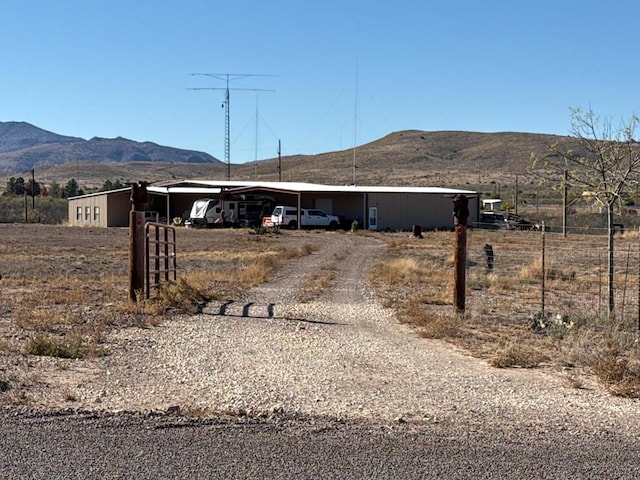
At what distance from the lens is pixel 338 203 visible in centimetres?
6169

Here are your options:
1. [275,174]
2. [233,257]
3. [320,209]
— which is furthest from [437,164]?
[233,257]

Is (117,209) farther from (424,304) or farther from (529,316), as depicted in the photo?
(529,316)

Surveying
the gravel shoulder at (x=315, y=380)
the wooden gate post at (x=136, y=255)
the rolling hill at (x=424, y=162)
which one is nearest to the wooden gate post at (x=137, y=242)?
the wooden gate post at (x=136, y=255)

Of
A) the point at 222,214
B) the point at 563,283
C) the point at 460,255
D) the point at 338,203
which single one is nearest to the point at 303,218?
the point at 338,203

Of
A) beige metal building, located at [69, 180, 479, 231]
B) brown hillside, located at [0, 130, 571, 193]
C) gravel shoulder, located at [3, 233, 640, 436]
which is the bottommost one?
gravel shoulder, located at [3, 233, 640, 436]

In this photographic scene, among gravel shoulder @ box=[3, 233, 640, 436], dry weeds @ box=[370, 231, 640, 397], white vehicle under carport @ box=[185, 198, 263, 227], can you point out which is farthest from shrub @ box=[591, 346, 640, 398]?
white vehicle under carport @ box=[185, 198, 263, 227]

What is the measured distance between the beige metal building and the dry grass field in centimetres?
2726

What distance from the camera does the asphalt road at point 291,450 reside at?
583 cm

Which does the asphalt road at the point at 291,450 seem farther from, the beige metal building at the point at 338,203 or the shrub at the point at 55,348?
the beige metal building at the point at 338,203

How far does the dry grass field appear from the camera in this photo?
10422 millimetres

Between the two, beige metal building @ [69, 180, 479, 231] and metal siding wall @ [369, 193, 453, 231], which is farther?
metal siding wall @ [369, 193, 453, 231]

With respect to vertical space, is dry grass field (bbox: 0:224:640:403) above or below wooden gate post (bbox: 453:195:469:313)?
below

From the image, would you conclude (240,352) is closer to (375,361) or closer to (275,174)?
(375,361)

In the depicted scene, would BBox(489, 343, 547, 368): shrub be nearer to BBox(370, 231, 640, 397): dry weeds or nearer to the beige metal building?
BBox(370, 231, 640, 397): dry weeds
